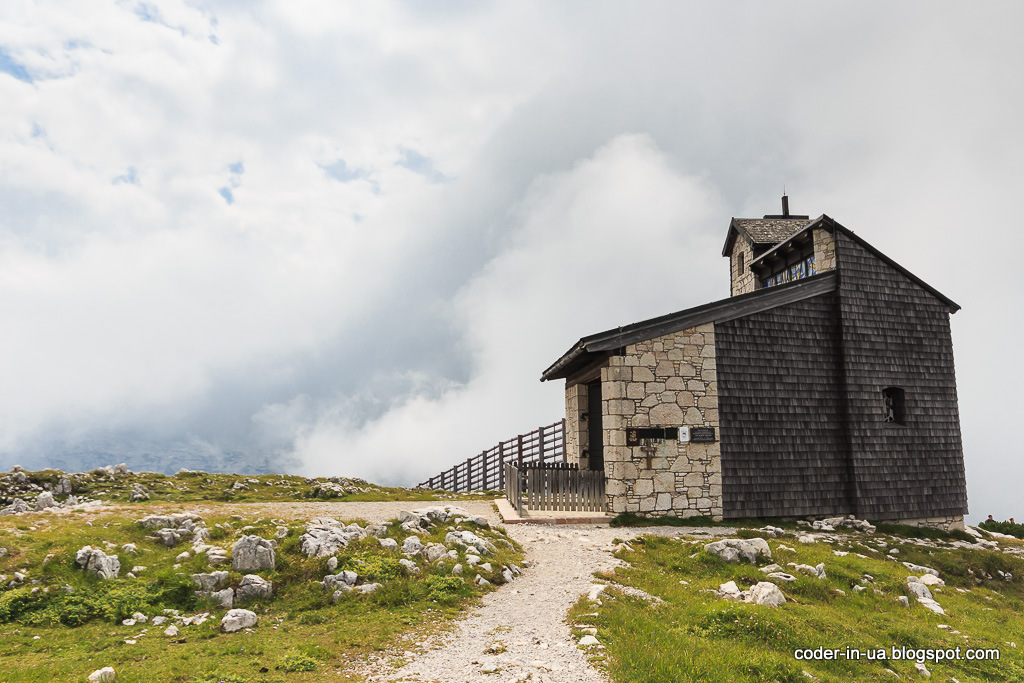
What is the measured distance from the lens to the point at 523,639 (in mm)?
6973

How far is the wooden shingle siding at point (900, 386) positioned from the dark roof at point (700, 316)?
117cm

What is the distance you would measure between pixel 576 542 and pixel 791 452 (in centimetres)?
775

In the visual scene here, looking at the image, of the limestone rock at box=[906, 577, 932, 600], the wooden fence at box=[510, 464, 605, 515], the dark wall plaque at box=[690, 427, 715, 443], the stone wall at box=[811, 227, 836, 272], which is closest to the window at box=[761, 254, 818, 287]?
the stone wall at box=[811, 227, 836, 272]

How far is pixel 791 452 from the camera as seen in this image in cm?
1692

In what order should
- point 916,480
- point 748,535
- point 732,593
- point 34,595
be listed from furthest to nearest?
point 916,480, point 748,535, point 732,593, point 34,595

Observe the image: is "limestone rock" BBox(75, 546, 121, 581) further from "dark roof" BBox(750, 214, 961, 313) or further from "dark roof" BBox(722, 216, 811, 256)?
"dark roof" BBox(722, 216, 811, 256)

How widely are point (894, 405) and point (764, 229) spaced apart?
9.20 metres

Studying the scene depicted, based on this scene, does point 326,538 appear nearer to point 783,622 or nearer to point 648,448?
point 783,622

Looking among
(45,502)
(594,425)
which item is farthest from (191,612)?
(594,425)

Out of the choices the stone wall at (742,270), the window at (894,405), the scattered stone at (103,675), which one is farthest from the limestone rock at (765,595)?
the stone wall at (742,270)

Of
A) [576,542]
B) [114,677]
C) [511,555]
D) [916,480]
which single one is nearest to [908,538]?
[916,480]

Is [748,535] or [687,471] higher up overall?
[687,471]

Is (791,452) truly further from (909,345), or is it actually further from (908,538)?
(909,345)

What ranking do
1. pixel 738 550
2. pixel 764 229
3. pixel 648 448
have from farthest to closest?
pixel 764 229
pixel 648 448
pixel 738 550
